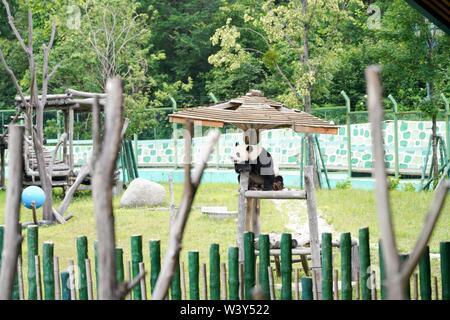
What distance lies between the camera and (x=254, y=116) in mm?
9711

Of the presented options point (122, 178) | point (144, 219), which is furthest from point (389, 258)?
point (122, 178)

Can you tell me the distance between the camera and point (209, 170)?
23125 millimetres

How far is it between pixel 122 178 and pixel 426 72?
271 inches

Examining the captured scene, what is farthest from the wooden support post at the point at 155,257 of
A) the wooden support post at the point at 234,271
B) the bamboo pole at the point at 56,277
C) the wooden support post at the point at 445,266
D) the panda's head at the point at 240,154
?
the panda's head at the point at 240,154

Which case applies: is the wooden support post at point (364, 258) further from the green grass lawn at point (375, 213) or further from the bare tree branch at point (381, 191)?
the green grass lawn at point (375, 213)

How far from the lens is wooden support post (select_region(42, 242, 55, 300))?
557 centimetres

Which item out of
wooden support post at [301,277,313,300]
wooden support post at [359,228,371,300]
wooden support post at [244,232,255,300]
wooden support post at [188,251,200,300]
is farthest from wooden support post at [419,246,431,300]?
wooden support post at [188,251,200,300]

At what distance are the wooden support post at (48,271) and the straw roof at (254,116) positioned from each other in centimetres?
404

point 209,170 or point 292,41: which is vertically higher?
point 292,41

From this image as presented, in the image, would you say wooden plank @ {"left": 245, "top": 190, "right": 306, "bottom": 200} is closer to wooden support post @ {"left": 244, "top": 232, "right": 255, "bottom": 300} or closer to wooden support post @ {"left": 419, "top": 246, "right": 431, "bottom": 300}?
wooden support post @ {"left": 244, "top": 232, "right": 255, "bottom": 300}

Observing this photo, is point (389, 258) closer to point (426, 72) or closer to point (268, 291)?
point (268, 291)

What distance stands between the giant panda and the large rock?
617cm
